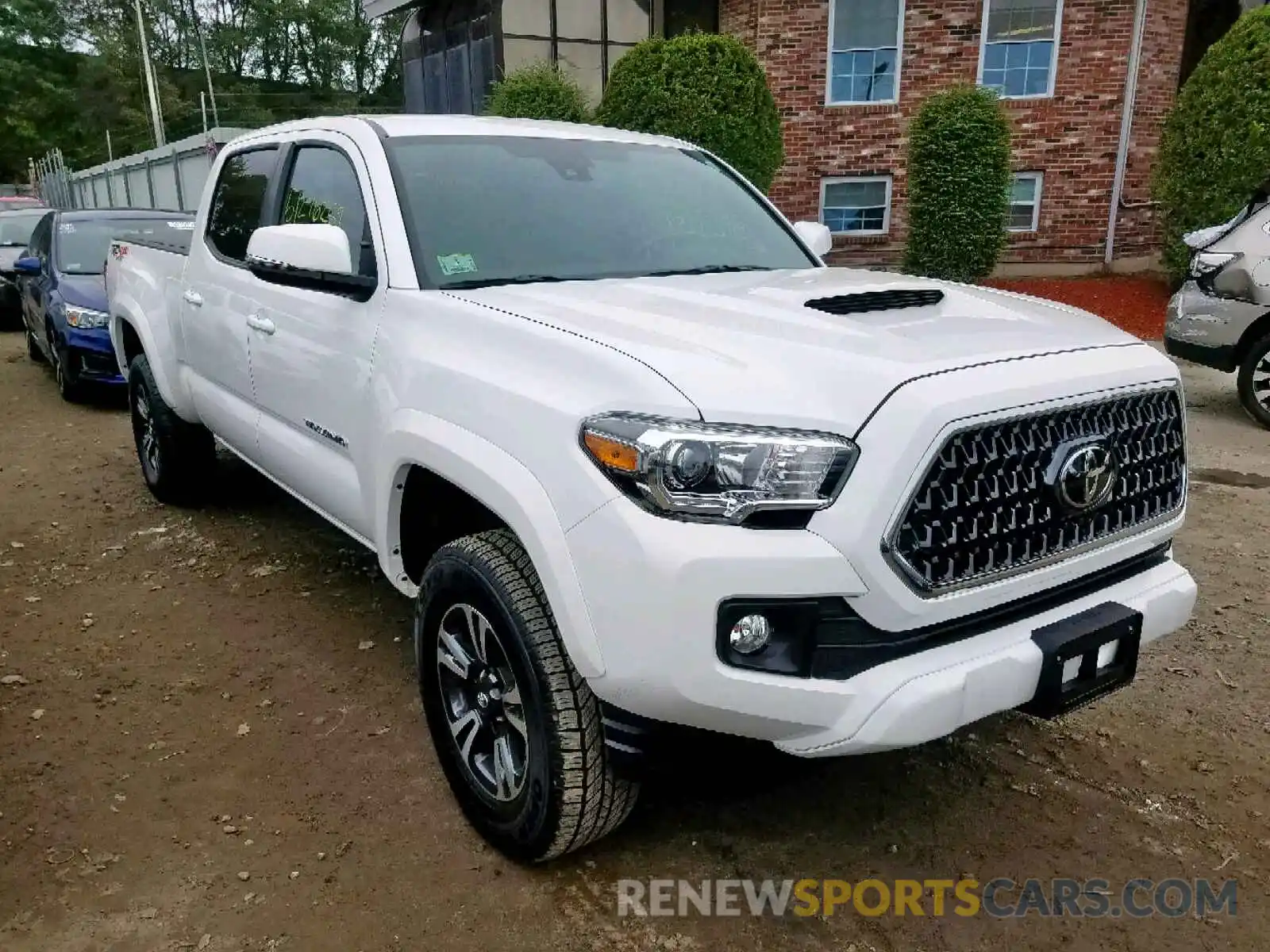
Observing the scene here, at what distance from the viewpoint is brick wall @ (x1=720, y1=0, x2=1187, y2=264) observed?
1488cm

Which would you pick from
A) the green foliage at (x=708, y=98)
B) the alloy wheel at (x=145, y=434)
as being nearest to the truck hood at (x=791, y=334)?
the alloy wheel at (x=145, y=434)

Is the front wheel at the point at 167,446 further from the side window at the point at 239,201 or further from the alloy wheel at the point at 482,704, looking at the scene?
the alloy wheel at the point at 482,704

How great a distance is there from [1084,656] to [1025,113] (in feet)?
48.9

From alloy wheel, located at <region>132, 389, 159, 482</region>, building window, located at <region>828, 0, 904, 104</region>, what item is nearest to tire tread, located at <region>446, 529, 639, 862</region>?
alloy wheel, located at <region>132, 389, 159, 482</region>

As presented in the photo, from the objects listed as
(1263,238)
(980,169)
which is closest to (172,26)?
(980,169)

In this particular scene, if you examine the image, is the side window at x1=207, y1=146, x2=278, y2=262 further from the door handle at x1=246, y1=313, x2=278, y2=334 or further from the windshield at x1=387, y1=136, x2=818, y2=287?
the windshield at x1=387, y1=136, x2=818, y2=287

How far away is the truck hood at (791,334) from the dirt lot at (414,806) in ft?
2.56

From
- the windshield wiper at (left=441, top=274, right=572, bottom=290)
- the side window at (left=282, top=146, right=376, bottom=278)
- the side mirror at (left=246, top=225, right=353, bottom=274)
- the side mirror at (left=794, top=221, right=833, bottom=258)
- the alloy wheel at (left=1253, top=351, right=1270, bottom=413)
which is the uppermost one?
the side window at (left=282, top=146, right=376, bottom=278)

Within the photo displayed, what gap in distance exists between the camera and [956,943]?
95.0 inches

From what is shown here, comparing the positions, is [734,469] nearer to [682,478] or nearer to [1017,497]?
[682,478]

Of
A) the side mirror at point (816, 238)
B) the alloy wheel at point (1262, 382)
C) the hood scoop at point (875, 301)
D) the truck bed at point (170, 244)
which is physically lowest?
the alloy wheel at point (1262, 382)

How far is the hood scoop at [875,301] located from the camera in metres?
2.63

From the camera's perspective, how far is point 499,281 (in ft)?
9.91

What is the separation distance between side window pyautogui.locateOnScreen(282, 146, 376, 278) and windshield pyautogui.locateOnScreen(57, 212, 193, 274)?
18.1ft
